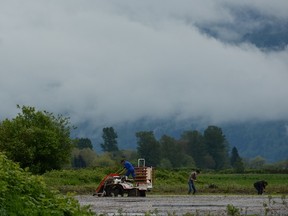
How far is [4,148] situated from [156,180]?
20.2 metres

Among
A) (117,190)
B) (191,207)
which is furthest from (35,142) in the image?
(191,207)

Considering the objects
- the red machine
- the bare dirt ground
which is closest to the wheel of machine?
the red machine

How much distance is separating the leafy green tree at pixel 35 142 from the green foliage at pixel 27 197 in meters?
59.9

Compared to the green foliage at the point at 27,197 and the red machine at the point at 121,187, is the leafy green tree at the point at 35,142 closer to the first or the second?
the red machine at the point at 121,187

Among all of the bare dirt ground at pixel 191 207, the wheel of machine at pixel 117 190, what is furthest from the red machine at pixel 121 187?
the bare dirt ground at pixel 191 207

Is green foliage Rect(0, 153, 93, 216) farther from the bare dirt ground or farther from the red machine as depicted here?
the red machine

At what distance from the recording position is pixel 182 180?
261 ft

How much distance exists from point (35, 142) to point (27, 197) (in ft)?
216

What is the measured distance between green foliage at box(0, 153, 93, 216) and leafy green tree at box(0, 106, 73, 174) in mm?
59898

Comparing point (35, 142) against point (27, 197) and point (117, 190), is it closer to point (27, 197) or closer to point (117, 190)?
point (117, 190)

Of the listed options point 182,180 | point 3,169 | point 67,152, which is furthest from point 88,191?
point 3,169

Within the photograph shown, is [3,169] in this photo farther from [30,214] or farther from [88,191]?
[88,191]

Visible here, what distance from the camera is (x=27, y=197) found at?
1806 centimetres

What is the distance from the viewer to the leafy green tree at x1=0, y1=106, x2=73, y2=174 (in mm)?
81938
